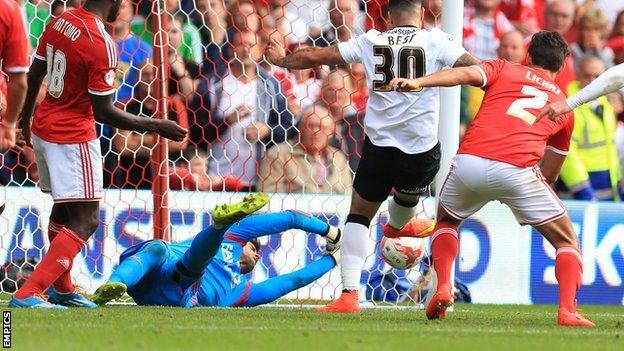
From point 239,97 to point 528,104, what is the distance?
444 centimetres

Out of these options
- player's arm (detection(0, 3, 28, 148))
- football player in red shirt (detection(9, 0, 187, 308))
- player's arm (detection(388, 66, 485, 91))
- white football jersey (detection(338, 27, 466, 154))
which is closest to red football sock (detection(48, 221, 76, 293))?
football player in red shirt (detection(9, 0, 187, 308))

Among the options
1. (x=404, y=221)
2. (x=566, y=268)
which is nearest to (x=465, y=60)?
(x=404, y=221)

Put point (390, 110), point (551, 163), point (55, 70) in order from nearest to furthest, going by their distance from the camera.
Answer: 1. point (55, 70)
2. point (551, 163)
3. point (390, 110)

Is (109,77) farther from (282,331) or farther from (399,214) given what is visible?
(399,214)

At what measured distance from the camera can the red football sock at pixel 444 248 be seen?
8164mm

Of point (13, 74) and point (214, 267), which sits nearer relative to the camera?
point (13, 74)

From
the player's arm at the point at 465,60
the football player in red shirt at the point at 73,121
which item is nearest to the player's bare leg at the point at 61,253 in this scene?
the football player in red shirt at the point at 73,121

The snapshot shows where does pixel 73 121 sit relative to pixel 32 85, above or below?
below

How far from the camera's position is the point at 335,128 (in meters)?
11.7

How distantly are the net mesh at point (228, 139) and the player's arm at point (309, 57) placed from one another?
2210mm

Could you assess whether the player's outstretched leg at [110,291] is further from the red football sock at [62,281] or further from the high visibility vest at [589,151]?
the high visibility vest at [589,151]

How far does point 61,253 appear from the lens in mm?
8219

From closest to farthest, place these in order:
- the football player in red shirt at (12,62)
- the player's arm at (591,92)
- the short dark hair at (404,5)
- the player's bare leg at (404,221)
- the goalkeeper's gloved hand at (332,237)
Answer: the player's arm at (591,92), the football player in red shirt at (12,62), the short dark hair at (404,5), the player's bare leg at (404,221), the goalkeeper's gloved hand at (332,237)

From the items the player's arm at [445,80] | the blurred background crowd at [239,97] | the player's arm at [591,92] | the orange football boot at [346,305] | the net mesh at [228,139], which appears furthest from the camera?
the blurred background crowd at [239,97]
